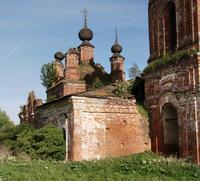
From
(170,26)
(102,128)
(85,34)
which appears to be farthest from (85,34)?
(102,128)

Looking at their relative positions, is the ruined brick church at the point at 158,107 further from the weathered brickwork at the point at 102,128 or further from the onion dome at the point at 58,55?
the onion dome at the point at 58,55

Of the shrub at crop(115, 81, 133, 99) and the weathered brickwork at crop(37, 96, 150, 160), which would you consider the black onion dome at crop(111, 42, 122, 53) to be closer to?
the shrub at crop(115, 81, 133, 99)

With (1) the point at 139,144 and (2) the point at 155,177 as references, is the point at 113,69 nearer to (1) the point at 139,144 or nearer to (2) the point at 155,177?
(1) the point at 139,144

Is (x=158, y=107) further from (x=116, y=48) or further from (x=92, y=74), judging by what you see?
(x=116, y=48)

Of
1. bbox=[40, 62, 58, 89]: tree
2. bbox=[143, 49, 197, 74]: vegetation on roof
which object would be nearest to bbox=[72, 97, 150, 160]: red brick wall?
bbox=[143, 49, 197, 74]: vegetation on roof

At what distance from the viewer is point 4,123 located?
4525 cm

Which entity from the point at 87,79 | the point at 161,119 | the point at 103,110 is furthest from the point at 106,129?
the point at 87,79

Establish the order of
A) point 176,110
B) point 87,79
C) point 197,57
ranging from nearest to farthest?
point 197,57 < point 176,110 < point 87,79

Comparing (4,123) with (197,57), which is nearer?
(197,57)

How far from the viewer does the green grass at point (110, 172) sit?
37.6 feet

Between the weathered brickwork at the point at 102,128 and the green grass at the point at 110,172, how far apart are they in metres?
5.87

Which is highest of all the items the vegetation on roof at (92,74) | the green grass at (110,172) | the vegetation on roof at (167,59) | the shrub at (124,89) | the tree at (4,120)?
the vegetation on roof at (92,74)

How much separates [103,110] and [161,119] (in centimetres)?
268

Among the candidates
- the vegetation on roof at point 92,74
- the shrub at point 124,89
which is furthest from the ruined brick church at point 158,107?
the vegetation on roof at point 92,74
